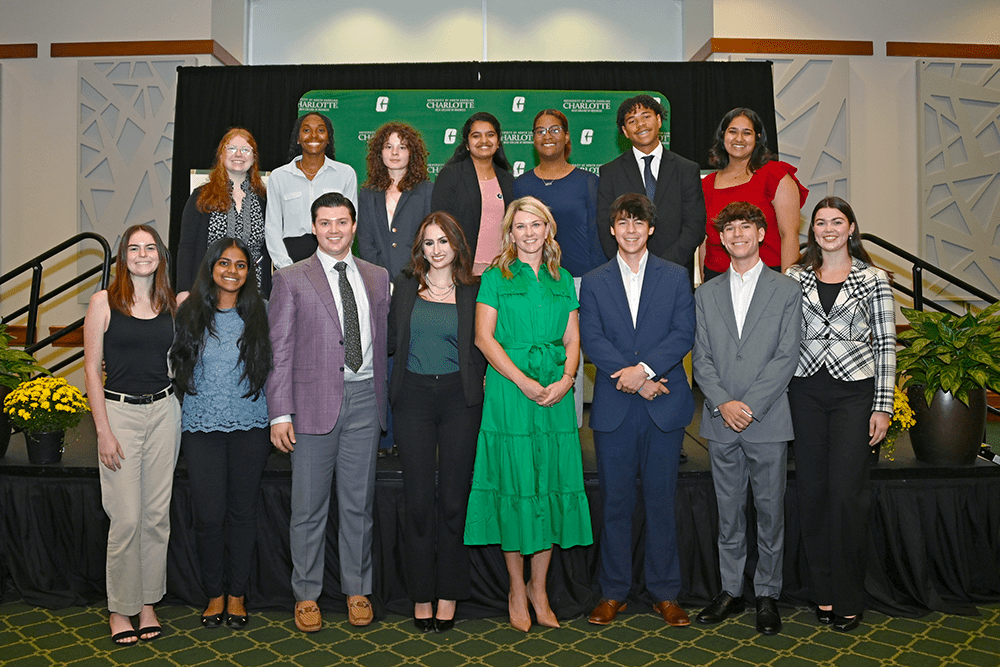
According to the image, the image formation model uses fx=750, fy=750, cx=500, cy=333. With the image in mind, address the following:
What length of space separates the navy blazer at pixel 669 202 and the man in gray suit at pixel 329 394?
1.16 metres

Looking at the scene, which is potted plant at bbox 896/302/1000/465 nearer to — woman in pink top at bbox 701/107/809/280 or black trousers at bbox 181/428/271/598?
woman in pink top at bbox 701/107/809/280

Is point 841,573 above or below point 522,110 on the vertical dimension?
below

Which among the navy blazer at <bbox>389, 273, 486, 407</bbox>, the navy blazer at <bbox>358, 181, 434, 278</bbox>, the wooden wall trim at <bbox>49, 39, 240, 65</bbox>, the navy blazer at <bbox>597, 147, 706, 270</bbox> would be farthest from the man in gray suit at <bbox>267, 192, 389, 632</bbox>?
the wooden wall trim at <bbox>49, 39, 240, 65</bbox>

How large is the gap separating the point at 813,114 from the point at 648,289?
5576mm

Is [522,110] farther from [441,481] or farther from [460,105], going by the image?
[441,481]

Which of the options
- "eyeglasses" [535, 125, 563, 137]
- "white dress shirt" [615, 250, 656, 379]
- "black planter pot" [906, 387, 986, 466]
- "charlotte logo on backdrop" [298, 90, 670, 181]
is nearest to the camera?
"white dress shirt" [615, 250, 656, 379]

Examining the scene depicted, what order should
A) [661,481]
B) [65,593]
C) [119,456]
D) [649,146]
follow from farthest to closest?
[649,146] < [65,593] < [661,481] < [119,456]

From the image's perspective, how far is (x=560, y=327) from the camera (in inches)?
119

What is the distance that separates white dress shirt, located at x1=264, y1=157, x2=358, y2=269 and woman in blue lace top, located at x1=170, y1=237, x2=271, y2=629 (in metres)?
0.68

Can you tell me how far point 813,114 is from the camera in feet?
24.9

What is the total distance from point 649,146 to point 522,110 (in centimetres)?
339

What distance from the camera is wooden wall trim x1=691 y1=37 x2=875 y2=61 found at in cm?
745

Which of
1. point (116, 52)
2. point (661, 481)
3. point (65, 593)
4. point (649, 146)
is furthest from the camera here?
point (116, 52)

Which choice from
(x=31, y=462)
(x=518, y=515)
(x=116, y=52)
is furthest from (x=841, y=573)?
(x=116, y=52)
